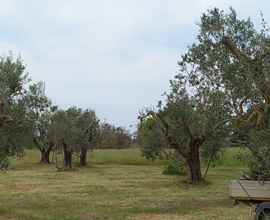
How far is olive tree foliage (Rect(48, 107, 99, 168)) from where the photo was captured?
1489 inches

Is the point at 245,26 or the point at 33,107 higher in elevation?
the point at 245,26

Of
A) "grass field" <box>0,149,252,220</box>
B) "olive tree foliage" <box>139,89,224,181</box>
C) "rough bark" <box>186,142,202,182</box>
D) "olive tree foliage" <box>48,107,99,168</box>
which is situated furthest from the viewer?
"olive tree foliage" <box>48,107,99,168</box>

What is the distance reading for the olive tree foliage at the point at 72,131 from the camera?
1489 inches

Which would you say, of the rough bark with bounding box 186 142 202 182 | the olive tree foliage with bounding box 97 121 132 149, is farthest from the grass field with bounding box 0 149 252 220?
the olive tree foliage with bounding box 97 121 132 149

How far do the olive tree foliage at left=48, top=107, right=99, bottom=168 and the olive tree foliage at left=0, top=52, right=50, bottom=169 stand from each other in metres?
24.1

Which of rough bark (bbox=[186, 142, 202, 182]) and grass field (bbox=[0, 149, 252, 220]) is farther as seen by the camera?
rough bark (bbox=[186, 142, 202, 182])

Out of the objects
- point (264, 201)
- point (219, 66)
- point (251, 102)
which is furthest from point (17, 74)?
point (264, 201)

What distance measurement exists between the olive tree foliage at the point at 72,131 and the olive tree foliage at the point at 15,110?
951 inches

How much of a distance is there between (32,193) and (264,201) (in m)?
13.6

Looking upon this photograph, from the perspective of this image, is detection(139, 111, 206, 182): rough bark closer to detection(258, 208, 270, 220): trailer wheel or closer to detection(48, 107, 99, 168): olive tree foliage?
detection(258, 208, 270, 220): trailer wheel

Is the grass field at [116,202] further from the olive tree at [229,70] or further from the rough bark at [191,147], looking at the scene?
the olive tree at [229,70]

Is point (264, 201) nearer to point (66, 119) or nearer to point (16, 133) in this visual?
point (16, 133)

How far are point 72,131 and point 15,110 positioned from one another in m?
25.5

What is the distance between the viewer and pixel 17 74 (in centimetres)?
1313
